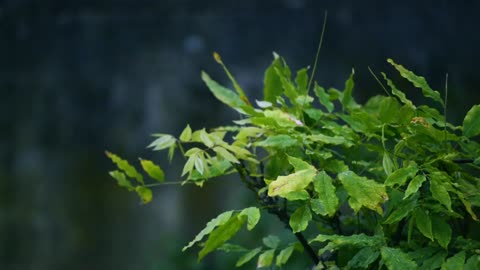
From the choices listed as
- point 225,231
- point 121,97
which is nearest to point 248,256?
point 225,231

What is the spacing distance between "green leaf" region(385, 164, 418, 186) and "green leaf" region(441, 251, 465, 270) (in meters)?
0.10

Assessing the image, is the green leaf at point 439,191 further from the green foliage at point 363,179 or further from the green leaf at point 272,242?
the green leaf at point 272,242

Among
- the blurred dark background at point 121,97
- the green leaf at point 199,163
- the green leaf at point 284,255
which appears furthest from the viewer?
the blurred dark background at point 121,97

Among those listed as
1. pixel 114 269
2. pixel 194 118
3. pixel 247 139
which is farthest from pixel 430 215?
pixel 114 269

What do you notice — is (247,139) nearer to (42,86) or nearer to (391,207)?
(391,207)

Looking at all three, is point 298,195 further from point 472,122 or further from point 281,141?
point 472,122

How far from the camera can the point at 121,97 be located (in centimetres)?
248

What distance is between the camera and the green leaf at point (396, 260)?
25.1 inches

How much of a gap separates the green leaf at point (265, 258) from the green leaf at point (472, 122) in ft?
1.13

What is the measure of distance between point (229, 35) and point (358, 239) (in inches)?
70.3

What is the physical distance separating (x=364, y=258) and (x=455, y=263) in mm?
108

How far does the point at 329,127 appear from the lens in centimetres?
77

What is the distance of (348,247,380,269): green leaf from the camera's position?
69 centimetres

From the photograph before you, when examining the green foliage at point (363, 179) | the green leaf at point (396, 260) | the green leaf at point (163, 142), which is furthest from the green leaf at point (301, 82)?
the green leaf at point (396, 260)
